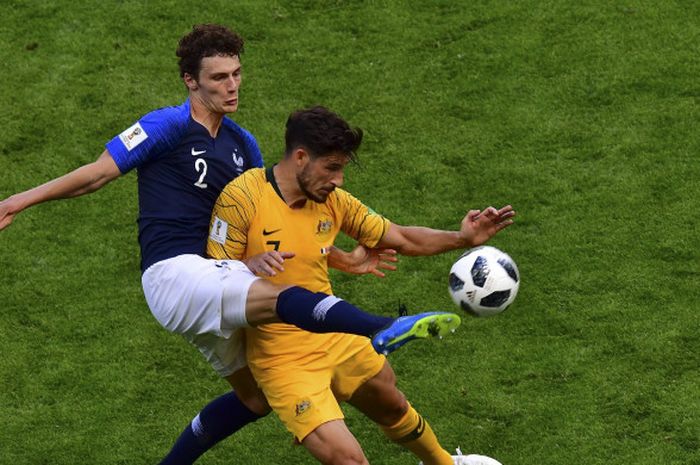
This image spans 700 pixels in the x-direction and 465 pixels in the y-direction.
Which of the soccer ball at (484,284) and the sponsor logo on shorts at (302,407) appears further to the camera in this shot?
A: the soccer ball at (484,284)

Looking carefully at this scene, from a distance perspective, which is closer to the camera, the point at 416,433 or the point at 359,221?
the point at 359,221

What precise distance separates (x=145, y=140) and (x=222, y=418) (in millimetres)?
1697

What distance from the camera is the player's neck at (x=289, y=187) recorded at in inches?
287

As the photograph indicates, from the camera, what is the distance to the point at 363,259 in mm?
→ 7789

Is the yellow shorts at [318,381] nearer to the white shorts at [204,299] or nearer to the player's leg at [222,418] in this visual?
the white shorts at [204,299]

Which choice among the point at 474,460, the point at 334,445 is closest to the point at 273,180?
the point at 334,445

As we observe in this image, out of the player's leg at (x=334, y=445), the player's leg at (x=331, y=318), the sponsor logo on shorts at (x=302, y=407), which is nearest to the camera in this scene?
the player's leg at (x=331, y=318)

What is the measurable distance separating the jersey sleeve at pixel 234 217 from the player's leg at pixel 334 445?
1052mm

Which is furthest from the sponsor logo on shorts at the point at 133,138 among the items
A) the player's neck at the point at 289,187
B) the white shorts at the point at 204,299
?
the player's neck at the point at 289,187

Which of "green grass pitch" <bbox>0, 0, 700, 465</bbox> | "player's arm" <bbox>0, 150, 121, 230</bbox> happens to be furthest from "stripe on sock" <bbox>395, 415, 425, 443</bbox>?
"player's arm" <bbox>0, 150, 121, 230</bbox>

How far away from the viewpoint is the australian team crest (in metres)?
7.41

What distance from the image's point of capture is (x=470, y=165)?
37.8 feet

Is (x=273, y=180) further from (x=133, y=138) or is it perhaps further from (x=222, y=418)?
(x=222, y=418)

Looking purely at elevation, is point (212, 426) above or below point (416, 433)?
above
